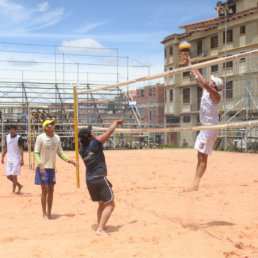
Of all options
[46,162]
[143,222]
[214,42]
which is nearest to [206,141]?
[143,222]

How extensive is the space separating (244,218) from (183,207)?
3.51ft

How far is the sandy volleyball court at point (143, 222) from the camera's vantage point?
3.82 metres

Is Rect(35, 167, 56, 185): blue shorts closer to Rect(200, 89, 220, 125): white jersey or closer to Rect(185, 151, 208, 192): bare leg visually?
Rect(185, 151, 208, 192): bare leg

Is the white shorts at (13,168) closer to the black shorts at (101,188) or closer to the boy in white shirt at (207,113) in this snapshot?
the black shorts at (101,188)

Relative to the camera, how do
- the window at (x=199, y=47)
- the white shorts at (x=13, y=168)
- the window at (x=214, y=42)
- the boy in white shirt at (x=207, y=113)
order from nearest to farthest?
the boy in white shirt at (x=207, y=113) → the white shorts at (x=13, y=168) → the window at (x=214, y=42) → the window at (x=199, y=47)

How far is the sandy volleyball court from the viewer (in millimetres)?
3824

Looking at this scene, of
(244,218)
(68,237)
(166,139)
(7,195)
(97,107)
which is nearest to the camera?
(68,237)

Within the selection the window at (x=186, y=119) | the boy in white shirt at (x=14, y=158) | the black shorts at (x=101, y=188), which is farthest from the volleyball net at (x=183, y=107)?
the black shorts at (x=101, y=188)

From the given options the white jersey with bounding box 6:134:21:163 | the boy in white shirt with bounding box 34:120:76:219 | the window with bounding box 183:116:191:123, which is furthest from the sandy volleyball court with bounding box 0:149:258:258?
the window with bounding box 183:116:191:123

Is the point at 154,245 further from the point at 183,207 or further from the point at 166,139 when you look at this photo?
the point at 166,139

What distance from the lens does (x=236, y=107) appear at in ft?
66.5

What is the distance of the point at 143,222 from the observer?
498 cm

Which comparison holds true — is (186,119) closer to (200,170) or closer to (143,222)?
(200,170)

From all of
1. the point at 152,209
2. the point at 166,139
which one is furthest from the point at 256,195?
the point at 166,139
